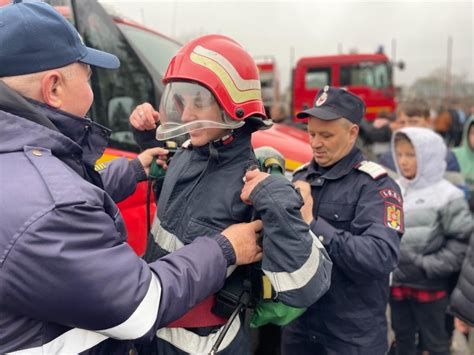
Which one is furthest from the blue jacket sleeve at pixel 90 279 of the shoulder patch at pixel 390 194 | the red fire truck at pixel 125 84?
the red fire truck at pixel 125 84

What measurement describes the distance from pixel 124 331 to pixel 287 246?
521 mm

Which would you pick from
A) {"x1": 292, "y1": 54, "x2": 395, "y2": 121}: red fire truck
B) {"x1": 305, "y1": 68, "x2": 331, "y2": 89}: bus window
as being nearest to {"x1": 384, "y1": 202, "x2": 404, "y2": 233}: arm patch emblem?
{"x1": 292, "y1": 54, "x2": 395, "y2": 121}: red fire truck

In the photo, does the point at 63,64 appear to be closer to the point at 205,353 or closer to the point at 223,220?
the point at 223,220

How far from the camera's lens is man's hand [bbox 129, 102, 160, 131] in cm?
203

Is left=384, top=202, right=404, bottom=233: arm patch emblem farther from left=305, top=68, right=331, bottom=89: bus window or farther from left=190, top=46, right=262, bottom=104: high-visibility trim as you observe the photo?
left=305, top=68, right=331, bottom=89: bus window

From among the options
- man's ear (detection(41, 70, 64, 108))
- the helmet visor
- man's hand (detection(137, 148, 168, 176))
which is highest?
man's ear (detection(41, 70, 64, 108))

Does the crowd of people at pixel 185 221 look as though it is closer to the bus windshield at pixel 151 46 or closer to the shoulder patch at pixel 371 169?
the shoulder patch at pixel 371 169

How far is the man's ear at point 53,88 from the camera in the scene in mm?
1228

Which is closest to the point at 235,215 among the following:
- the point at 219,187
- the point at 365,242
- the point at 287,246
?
the point at 219,187

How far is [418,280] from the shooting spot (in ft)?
8.91

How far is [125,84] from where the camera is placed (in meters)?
2.72

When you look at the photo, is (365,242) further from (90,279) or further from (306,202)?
(90,279)

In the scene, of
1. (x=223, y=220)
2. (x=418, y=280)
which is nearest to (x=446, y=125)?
(x=418, y=280)

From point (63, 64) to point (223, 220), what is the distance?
70cm
